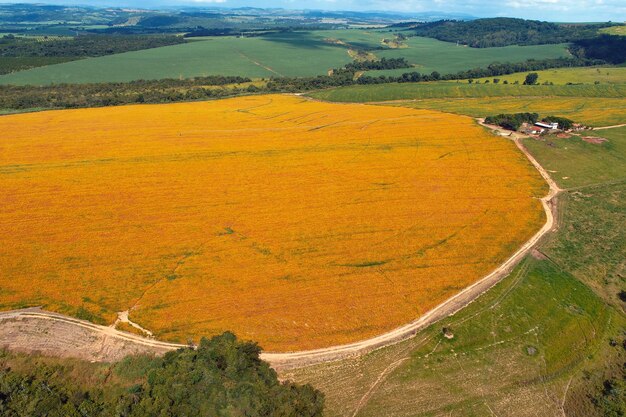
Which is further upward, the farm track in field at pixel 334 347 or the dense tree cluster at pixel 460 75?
the dense tree cluster at pixel 460 75

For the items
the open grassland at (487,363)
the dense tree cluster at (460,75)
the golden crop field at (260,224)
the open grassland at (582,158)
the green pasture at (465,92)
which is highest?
the dense tree cluster at (460,75)

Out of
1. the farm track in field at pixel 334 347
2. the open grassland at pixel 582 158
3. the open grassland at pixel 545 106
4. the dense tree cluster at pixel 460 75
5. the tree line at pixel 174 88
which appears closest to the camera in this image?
the farm track in field at pixel 334 347

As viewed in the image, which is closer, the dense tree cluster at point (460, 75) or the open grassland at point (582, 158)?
the open grassland at point (582, 158)

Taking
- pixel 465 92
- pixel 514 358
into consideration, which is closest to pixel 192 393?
pixel 514 358

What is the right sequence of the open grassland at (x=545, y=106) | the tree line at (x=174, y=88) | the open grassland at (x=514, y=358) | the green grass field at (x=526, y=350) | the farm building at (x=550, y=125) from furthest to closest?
Result: the tree line at (x=174, y=88) < the open grassland at (x=545, y=106) < the farm building at (x=550, y=125) < the green grass field at (x=526, y=350) < the open grassland at (x=514, y=358)

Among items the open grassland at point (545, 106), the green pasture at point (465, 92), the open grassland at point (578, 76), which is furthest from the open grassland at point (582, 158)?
the open grassland at point (578, 76)

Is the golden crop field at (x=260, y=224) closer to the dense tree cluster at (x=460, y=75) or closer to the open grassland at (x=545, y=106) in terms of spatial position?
the open grassland at (x=545, y=106)
